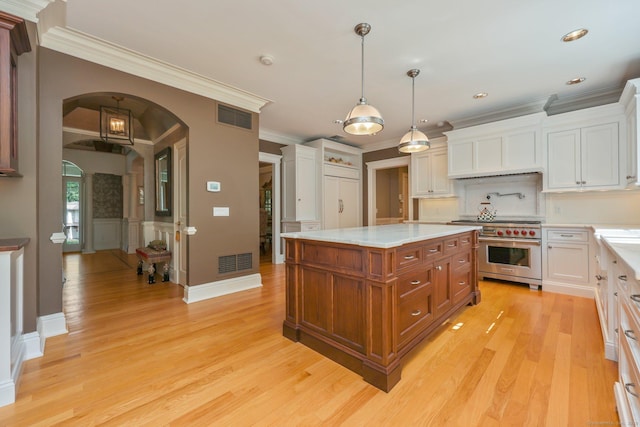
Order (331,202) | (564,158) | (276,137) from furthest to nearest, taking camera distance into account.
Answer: (331,202) → (276,137) → (564,158)

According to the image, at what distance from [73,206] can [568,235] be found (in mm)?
10995

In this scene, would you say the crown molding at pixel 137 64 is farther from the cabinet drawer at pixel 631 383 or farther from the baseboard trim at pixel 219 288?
the cabinet drawer at pixel 631 383

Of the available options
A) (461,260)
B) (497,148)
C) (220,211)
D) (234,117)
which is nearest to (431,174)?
(497,148)

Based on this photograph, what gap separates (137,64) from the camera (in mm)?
2824

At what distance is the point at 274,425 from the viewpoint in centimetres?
138

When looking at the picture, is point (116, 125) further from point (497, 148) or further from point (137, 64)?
point (497, 148)

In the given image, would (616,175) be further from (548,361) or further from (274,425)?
(274,425)

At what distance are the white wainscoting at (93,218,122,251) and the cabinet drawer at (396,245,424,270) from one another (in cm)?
891

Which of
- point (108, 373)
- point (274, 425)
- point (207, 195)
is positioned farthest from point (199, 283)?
point (274, 425)

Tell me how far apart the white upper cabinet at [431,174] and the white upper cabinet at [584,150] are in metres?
1.42

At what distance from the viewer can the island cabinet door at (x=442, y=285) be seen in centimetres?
227

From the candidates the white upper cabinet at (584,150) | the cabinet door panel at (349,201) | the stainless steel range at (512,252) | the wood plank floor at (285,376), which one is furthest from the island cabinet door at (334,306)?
the cabinet door panel at (349,201)

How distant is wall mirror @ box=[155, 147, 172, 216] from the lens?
4176mm

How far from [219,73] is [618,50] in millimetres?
4107
